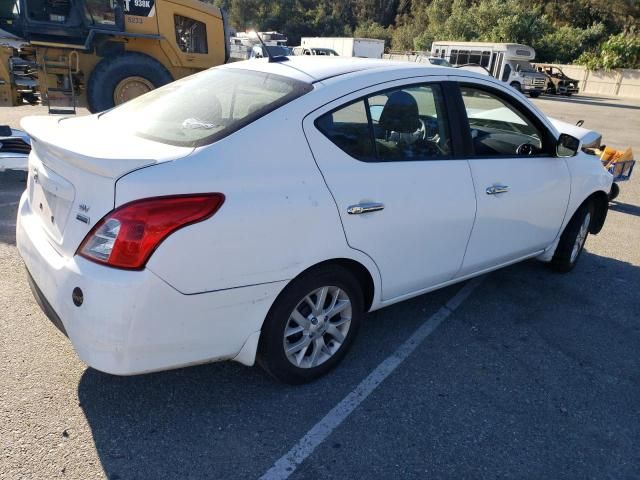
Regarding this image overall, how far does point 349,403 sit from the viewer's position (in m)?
2.82

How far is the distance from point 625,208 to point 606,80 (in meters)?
36.2

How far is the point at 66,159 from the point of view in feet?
7.97

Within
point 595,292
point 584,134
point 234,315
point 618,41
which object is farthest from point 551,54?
point 234,315

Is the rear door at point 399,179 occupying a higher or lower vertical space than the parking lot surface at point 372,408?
higher

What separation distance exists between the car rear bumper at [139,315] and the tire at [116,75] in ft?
26.1

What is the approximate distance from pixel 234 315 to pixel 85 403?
3.09 feet

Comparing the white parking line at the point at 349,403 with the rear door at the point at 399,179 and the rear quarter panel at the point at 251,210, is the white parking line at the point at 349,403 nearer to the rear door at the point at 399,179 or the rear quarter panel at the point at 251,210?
the rear door at the point at 399,179

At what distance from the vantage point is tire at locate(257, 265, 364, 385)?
2613 mm

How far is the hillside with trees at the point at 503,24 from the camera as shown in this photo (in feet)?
133

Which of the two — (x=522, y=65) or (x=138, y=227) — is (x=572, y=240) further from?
(x=522, y=65)

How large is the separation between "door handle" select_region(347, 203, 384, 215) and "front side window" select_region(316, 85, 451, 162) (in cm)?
25

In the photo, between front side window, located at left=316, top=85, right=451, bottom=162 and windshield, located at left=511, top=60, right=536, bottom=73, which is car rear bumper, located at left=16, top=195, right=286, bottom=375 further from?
windshield, located at left=511, top=60, right=536, bottom=73

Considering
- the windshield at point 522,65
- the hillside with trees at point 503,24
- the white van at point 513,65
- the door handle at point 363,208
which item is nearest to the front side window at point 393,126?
the door handle at point 363,208

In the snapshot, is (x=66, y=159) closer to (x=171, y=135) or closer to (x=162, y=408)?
(x=171, y=135)
